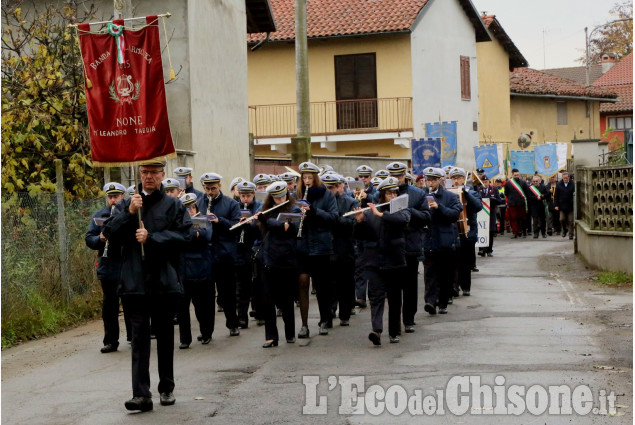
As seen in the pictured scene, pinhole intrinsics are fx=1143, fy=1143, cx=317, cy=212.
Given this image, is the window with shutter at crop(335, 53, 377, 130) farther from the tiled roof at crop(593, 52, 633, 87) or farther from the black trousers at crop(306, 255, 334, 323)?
the tiled roof at crop(593, 52, 633, 87)

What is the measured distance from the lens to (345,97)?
41.3 m

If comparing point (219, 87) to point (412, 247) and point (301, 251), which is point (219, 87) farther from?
point (412, 247)

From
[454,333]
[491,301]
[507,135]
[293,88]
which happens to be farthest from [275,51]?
[454,333]

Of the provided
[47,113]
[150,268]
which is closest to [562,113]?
[47,113]

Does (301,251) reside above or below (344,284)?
above

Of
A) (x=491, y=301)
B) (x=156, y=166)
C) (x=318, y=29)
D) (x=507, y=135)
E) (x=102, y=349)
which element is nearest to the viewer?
(x=156, y=166)

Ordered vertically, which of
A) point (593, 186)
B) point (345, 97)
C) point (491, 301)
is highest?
point (345, 97)

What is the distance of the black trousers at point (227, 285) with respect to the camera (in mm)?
13977

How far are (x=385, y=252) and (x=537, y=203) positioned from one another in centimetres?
2128

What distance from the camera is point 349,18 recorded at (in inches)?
1622

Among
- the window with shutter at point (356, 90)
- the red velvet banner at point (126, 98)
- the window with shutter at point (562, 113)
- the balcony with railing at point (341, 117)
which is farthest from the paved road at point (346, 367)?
the window with shutter at point (562, 113)

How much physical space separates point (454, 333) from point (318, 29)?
28.7 meters

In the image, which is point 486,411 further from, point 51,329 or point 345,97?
point 345,97

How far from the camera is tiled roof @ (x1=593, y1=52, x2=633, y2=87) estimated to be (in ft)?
241
